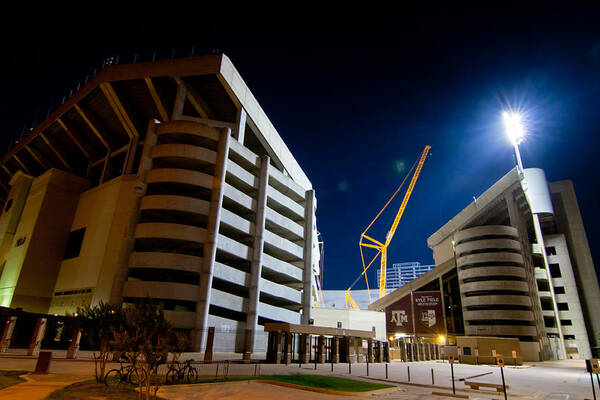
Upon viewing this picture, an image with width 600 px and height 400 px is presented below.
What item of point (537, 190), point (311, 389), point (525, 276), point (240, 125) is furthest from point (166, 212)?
point (537, 190)

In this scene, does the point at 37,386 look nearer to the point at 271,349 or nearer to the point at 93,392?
the point at 93,392

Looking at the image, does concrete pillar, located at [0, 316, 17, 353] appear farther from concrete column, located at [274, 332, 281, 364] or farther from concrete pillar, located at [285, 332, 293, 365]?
concrete pillar, located at [285, 332, 293, 365]

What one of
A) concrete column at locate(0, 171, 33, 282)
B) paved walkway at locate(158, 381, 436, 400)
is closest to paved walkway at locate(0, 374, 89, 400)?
paved walkway at locate(158, 381, 436, 400)

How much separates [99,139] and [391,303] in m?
76.4

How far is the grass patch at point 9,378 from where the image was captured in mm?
14805

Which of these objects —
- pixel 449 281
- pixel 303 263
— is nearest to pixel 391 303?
pixel 449 281

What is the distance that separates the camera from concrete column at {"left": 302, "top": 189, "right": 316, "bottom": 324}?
67.6 m

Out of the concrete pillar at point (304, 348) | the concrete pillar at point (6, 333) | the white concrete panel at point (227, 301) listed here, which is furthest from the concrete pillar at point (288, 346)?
the concrete pillar at point (6, 333)

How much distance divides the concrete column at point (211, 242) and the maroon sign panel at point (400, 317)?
58.5 meters

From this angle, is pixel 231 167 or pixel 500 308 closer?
pixel 231 167

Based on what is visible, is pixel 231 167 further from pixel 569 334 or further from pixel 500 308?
pixel 569 334

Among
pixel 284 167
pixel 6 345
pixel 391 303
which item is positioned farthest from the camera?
pixel 391 303

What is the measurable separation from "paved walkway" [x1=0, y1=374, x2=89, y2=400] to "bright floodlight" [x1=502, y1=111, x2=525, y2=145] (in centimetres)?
8235

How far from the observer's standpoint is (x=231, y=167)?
56.3 meters
